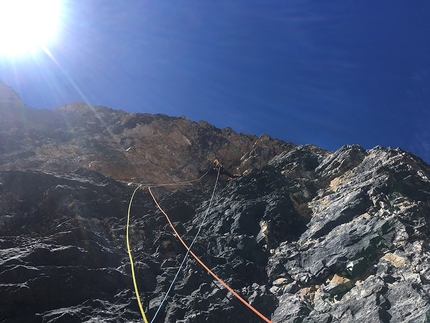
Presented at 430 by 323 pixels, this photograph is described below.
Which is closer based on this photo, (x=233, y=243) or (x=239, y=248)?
(x=239, y=248)

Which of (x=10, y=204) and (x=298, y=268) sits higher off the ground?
(x=10, y=204)

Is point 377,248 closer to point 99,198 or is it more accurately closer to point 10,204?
point 99,198

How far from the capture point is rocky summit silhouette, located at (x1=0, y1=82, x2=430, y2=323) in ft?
25.8

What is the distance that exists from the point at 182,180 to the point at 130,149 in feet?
15.1

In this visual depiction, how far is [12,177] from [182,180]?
27.5ft

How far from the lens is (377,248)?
8.69 metres

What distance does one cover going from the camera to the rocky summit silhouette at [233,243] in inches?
310

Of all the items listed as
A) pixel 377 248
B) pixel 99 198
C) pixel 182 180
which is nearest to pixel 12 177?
pixel 99 198

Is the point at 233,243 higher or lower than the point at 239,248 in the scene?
higher

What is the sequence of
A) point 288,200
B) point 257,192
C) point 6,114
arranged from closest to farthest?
point 288,200, point 257,192, point 6,114

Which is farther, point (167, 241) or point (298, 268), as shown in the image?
point (167, 241)

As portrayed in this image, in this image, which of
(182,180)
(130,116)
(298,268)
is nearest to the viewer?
(298,268)

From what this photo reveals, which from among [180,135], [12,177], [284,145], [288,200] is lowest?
[288,200]

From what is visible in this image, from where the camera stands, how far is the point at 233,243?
11164 mm
